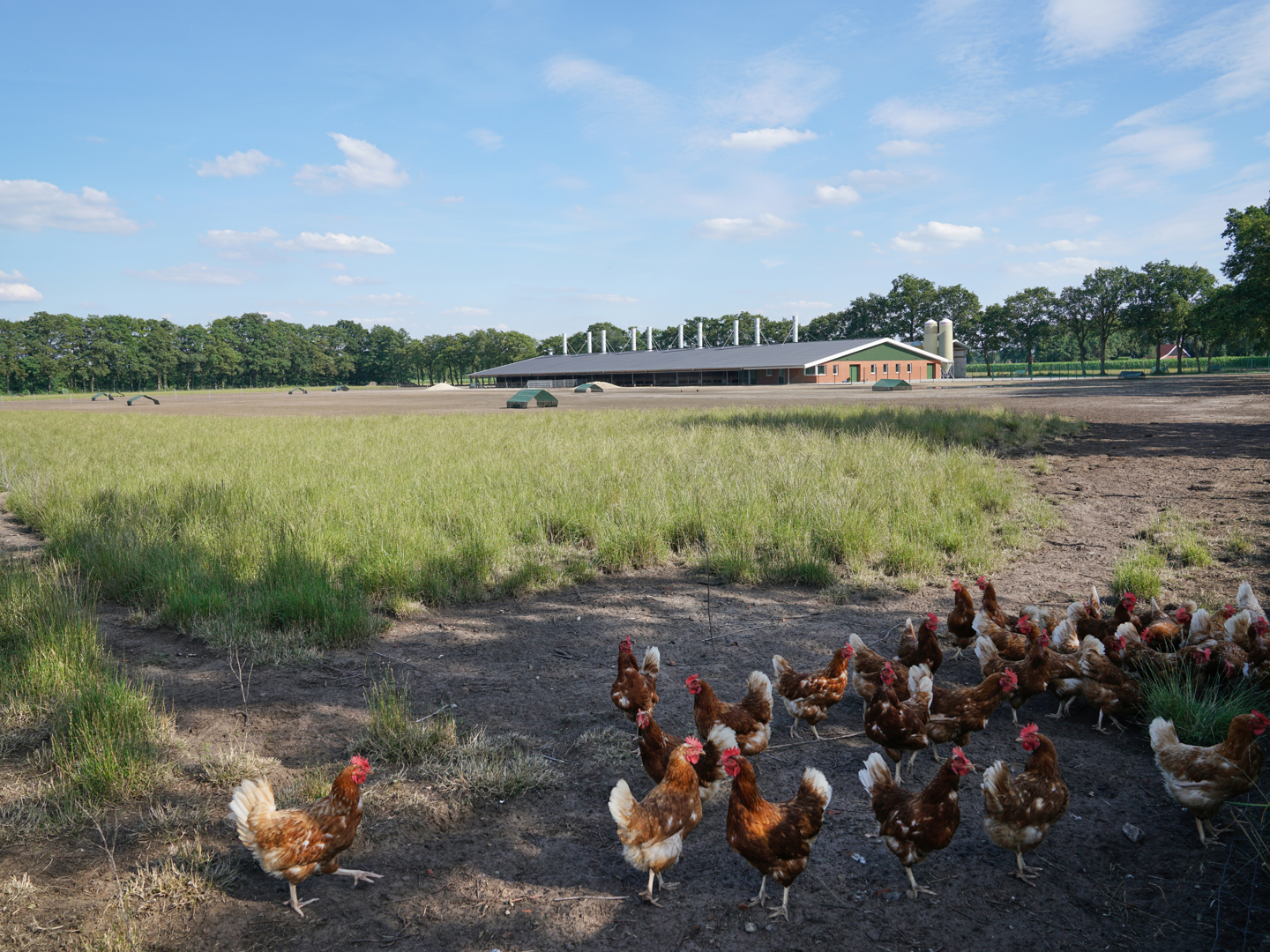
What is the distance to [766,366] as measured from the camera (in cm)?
7681

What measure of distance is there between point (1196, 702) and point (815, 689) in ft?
8.11

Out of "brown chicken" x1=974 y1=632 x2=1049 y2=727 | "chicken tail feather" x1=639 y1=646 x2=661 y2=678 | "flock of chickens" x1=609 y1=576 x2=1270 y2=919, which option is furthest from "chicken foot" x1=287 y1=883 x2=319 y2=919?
"brown chicken" x1=974 y1=632 x2=1049 y2=727

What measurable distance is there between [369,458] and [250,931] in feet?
46.2

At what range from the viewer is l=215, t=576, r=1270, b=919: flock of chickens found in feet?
10.3

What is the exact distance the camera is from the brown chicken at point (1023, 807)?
3.27 meters

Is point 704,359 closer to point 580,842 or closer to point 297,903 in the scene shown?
point 580,842

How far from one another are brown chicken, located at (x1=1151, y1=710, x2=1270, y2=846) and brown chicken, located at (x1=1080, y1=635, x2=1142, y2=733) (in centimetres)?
102

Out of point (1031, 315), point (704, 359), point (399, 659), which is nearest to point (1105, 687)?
point (399, 659)

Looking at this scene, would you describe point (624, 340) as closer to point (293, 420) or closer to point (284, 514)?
point (293, 420)

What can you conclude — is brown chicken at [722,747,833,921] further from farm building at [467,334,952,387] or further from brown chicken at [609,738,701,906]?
farm building at [467,334,952,387]

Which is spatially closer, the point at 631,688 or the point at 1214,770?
the point at 1214,770

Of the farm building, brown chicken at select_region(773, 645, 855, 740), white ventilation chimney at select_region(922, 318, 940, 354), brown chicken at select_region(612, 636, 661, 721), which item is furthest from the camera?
white ventilation chimney at select_region(922, 318, 940, 354)

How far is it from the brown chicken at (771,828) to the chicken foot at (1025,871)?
106 cm

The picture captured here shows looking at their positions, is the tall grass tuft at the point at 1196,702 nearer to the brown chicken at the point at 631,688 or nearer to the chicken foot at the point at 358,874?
the brown chicken at the point at 631,688
